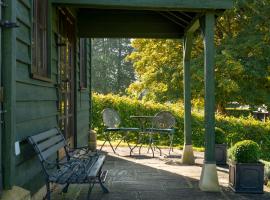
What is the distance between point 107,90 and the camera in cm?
3672

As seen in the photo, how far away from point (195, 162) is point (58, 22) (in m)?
3.79

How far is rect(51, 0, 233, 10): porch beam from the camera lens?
529 centimetres

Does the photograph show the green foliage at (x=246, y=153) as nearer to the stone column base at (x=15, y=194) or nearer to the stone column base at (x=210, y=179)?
the stone column base at (x=210, y=179)

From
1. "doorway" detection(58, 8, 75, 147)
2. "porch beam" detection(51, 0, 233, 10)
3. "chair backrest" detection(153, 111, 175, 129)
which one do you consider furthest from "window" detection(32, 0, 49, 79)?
"chair backrest" detection(153, 111, 175, 129)

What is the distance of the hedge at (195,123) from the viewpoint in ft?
41.9

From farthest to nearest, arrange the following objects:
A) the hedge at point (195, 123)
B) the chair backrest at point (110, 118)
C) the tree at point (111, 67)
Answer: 1. the tree at point (111, 67)
2. the hedge at point (195, 123)
3. the chair backrest at point (110, 118)

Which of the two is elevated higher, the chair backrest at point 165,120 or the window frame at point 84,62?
the window frame at point 84,62

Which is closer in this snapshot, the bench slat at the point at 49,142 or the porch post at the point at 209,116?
the bench slat at the point at 49,142

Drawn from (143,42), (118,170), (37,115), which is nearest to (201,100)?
(143,42)

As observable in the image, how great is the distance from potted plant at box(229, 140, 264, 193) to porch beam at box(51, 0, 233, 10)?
181 centimetres

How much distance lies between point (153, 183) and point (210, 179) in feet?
2.90

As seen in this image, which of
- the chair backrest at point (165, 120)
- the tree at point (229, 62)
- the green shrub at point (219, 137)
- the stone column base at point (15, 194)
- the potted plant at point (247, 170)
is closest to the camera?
the stone column base at point (15, 194)

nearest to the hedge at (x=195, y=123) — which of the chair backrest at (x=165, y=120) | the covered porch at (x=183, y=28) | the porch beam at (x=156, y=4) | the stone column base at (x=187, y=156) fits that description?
the chair backrest at (x=165, y=120)

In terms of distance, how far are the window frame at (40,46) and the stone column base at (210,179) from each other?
2253 millimetres
